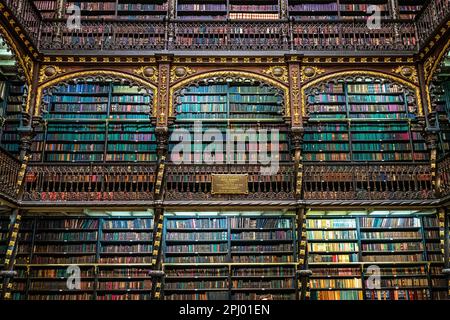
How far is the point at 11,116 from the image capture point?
7234 millimetres

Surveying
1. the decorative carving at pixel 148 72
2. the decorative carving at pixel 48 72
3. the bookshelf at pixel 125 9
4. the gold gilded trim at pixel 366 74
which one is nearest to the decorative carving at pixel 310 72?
the gold gilded trim at pixel 366 74

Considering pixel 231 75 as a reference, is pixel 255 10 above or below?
above

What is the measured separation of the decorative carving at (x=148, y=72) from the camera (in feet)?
22.2

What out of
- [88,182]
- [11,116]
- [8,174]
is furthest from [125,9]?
[8,174]

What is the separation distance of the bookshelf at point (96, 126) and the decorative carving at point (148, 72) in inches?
18.9

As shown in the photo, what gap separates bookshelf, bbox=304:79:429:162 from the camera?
707 centimetres

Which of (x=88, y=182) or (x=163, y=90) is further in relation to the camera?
(x=163, y=90)

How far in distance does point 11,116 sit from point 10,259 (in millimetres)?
2630

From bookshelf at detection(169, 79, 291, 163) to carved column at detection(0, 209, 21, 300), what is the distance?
8.37 ft

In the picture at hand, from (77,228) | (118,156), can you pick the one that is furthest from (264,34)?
(77,228)

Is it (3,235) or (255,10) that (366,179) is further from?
(3,235)

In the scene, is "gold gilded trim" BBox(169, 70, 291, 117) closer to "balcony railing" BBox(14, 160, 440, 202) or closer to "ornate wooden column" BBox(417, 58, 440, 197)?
"balcony railing" BBox(14, 160, 440, 202)

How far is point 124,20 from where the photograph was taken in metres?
6.96
